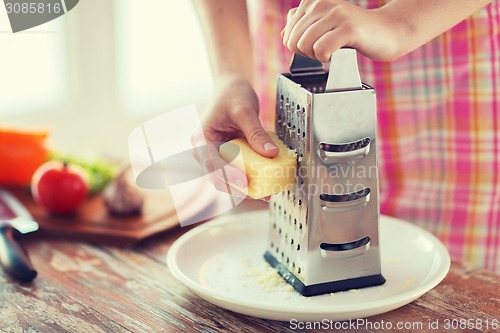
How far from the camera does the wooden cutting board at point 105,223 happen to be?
1450 millimetres

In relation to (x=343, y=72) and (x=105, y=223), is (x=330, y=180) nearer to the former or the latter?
(x=343, y=72)

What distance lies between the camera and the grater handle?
3.32 ft

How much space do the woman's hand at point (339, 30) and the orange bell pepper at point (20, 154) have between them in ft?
3.14

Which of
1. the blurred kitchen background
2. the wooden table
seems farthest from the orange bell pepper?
the blurred kitchen background

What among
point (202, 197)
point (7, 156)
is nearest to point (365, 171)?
point (202, 197)

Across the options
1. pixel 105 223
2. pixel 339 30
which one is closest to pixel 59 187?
pixel 105 223

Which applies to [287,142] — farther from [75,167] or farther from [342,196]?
[75,167]

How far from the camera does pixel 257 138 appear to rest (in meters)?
1.14

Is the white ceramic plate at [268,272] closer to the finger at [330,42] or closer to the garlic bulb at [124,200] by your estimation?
the garlic bulb at [124,200]

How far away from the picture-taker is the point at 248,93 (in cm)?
127

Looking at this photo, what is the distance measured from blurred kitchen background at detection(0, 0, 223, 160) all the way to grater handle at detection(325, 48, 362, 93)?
2.30m

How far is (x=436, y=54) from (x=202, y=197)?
0.62 metres

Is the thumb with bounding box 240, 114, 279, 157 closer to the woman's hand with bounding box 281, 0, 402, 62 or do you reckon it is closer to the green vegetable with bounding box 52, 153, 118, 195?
the woman's hand with bounding box 281, 0, 402, 62

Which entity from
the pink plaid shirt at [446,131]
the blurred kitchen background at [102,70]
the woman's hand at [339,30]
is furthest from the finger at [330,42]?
the blurred kitchen background at [102,70]
